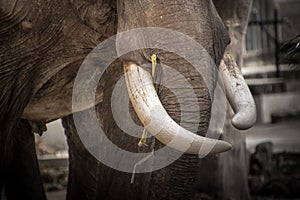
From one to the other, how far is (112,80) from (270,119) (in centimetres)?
882

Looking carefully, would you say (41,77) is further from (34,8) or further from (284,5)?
(284,5)

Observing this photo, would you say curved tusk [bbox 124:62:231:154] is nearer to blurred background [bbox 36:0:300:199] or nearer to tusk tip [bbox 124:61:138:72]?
tusk tip [bbox 124:61:138:72]

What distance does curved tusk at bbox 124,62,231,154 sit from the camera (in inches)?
206

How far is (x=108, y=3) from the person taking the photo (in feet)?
19.4

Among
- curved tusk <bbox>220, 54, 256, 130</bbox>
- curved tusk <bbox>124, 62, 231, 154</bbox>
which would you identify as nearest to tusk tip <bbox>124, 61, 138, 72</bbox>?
curved tusk <bbox>124, 62, 231, 154</bbox>

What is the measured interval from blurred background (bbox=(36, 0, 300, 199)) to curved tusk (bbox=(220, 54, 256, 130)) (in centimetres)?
73

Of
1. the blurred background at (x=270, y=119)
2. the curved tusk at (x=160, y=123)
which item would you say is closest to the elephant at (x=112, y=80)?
the curved tusk at (x=160, y=123)

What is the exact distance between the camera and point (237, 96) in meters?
5.66

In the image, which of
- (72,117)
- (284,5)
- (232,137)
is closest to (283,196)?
(232,137)

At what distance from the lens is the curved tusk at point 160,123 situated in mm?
5227

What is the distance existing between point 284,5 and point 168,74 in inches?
459

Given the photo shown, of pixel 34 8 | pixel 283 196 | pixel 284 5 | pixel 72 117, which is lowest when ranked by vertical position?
pixel 283 196

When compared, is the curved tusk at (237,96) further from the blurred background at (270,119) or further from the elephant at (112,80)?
the blurred background at (270,119)

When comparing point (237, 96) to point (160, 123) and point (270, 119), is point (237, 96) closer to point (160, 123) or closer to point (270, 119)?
point (160, 123)
